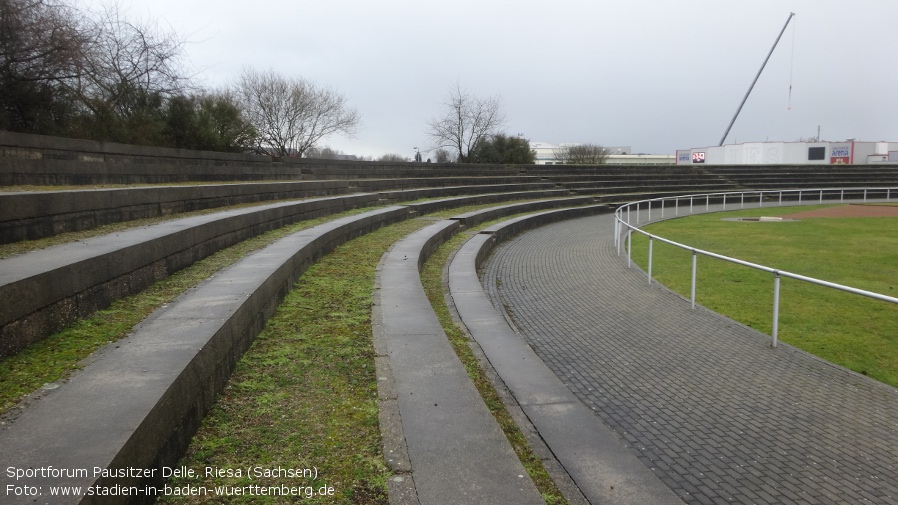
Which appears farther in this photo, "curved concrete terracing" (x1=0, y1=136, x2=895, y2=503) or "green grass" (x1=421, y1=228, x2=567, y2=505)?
"green grass" (x1=421, y1=228, x2=567, y2=505)

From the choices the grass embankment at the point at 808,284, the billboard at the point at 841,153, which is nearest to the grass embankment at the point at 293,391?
the grass embankment at the point at 808,284

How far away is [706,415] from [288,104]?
3311 centimetres

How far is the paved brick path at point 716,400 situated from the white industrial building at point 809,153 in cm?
5279

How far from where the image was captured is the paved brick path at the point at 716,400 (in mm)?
3672

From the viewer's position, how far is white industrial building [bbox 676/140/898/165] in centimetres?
5428

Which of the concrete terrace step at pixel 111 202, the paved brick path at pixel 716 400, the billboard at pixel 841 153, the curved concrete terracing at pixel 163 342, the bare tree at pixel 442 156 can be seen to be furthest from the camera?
the billboard at pixel 841 153

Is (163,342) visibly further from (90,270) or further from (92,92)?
(92,92)

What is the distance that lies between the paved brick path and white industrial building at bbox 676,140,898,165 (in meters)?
52.8

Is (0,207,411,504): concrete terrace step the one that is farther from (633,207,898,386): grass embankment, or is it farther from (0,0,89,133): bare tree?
(0,0,89,133): bare tree

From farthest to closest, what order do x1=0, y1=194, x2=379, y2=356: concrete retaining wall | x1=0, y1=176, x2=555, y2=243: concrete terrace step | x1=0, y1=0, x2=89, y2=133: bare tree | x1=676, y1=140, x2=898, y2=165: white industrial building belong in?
x1=676, y1=140, x2=898, y2=165: white industrial building, x1=0, y1=0, x2=89, y2=133: bare tree, x1=0, y1=176, x2=555, y2=243: concrete terrace step, x1=0, y1=194, x2=379, y2=356: concrete retaining wall

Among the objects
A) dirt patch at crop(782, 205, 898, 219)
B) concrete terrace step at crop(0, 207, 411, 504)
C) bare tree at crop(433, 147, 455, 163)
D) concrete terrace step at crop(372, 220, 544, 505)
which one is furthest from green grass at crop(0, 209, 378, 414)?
bare tree at crop(433, 147, 455, 163)

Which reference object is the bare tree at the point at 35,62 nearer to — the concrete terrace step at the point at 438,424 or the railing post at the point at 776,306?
the concrete terrace step at the point at 438,424

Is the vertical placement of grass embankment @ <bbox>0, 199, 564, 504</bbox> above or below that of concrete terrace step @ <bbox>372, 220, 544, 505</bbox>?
above

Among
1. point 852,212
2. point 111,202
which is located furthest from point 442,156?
point 111,202
